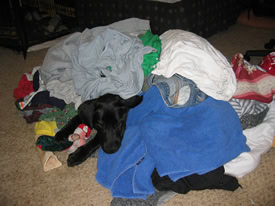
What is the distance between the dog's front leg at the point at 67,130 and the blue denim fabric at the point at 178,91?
47 cm

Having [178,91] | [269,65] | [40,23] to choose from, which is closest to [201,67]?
[178,91]

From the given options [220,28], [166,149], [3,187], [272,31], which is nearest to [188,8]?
[220,28]

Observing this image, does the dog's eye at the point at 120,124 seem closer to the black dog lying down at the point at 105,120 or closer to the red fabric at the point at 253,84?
the black dog lying down at the point at 105,120

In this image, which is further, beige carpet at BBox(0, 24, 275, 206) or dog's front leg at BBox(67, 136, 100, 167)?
dog's front leg at BBox(67, 136, 100, 167)

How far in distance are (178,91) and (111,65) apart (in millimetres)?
335

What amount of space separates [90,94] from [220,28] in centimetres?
185

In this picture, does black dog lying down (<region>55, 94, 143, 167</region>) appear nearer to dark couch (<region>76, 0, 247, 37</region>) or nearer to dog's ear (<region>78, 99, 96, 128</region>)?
dog's ear (<region>78, 99, 96, 128</region>)

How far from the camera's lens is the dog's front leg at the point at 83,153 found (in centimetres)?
104

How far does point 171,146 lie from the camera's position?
2.95 ft

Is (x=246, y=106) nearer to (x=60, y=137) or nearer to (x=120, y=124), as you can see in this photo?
(x=120, y=124)

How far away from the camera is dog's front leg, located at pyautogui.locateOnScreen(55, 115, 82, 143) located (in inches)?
43.8

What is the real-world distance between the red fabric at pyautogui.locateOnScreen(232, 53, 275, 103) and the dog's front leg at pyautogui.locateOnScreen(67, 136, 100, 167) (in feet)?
2.32

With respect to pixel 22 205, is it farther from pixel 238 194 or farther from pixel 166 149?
pixel 238 194

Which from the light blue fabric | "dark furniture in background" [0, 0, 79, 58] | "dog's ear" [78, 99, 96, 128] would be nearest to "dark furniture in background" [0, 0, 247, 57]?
"dark furniture in background" [0, 0, 79, 58]
